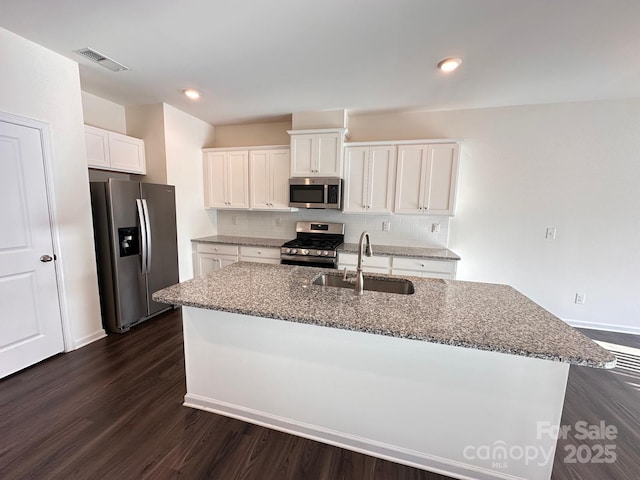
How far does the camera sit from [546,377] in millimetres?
1233

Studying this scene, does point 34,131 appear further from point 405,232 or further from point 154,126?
point 405,232

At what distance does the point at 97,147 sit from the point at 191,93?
116 cm

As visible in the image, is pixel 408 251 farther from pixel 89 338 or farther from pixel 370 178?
pixel 89 338

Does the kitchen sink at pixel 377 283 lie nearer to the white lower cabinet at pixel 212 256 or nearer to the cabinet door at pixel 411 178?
the cabinet door at pixel 411 178

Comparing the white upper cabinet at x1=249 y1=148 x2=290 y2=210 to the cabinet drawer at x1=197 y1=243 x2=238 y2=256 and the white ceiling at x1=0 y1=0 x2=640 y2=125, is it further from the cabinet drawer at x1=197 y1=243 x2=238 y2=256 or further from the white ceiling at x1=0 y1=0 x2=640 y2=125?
the white ceiling at x1=0 y1=0 x2=640 y2=125

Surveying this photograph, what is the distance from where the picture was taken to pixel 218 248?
3.86 meters

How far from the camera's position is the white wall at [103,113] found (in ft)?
9.95

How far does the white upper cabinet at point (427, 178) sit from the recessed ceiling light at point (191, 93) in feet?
8.03

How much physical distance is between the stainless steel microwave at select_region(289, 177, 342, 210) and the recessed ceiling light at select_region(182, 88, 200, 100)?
142 cm

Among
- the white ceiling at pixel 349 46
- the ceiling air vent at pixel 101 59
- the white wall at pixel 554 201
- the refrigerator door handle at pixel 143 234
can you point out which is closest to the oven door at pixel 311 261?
the refrigerator door handle at pixel 143 234

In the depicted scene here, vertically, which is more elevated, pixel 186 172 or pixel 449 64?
pixel 449 64

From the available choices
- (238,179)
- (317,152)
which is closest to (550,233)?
(317,152)

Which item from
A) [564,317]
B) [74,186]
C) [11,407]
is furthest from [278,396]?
[564,317]

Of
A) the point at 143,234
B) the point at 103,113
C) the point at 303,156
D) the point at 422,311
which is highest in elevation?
the point at 103,113
